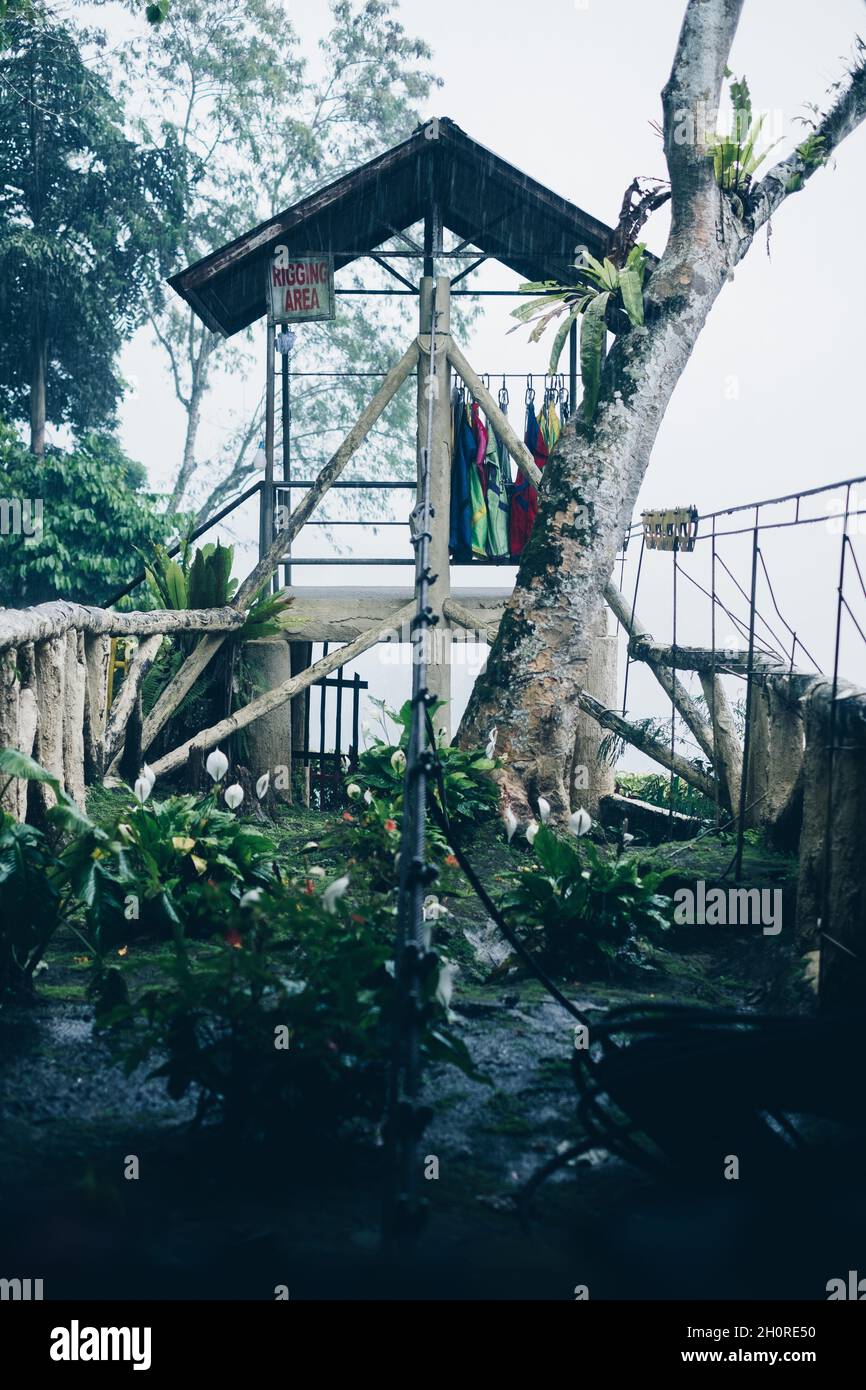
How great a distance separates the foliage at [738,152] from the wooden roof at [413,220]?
Answer: 75.3 inches

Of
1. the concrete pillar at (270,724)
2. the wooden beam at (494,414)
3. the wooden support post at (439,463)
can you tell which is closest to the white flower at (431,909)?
the wooden support post at (439,463)

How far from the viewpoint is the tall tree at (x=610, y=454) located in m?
8.97

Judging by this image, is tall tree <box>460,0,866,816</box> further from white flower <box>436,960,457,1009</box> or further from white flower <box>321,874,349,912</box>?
white flower <box>436,960,457,1009</box>

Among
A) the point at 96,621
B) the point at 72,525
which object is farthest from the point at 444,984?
the point at 72,525

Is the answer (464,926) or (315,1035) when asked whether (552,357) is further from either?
(315,1035)

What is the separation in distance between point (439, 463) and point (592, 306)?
8.72ft

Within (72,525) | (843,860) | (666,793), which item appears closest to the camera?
(843,860)

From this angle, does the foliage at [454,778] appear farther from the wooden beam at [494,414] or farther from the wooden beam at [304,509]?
the wooden beam at [494,414]

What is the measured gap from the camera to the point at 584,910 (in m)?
6.24

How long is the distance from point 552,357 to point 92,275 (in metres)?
17.4

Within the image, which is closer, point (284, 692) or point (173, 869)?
point (173, 869)

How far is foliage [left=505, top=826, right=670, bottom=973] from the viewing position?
20.5ft

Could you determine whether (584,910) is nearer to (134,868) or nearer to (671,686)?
(134,868)

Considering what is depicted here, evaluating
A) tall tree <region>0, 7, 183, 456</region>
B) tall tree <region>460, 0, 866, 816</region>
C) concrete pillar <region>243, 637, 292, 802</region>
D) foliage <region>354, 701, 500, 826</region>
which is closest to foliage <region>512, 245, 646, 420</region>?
tall tree <region>460, 0, 866, 816</region>
